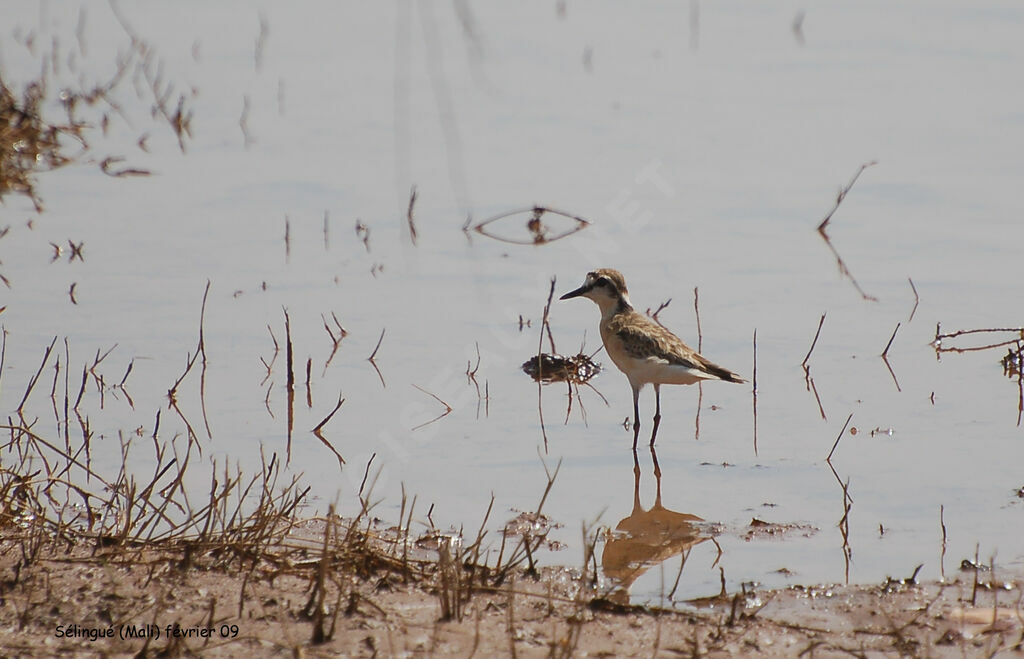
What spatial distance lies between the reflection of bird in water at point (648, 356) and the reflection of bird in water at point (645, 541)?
1.02m

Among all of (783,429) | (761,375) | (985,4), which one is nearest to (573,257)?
(761,375)

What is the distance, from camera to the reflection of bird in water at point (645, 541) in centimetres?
595

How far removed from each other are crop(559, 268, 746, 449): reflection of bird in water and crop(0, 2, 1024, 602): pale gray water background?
0.25m

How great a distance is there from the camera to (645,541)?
6.35 metres

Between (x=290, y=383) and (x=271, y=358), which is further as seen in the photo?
(x=271, y=358)

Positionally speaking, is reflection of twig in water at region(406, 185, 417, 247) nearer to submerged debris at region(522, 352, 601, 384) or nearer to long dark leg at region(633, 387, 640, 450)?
submerged debris at region(522, 352, 601, 384)

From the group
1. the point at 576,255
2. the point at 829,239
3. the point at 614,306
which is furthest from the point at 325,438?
the point at 829,239

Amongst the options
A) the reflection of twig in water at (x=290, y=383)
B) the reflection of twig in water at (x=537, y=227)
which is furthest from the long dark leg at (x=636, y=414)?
the reflection of twig in water at (x=537, y=227)

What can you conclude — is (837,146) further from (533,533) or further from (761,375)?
(533,533)

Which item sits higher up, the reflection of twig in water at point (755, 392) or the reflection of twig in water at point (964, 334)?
the reflection of twig in water at point (964, 334)

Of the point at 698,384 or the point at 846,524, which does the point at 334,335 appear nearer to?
the point at 698,384

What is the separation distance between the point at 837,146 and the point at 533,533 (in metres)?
8.35

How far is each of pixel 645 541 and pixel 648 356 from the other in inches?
78.9

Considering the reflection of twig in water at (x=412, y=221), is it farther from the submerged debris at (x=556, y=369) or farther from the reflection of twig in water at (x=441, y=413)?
the reflection of twig in water at (x=441, y=413)
